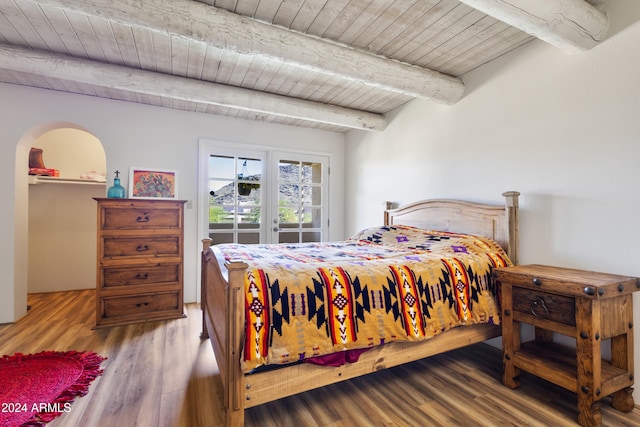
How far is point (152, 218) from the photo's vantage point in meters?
3.03

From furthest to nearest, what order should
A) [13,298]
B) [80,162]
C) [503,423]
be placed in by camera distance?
1. [80,162]
2. [13,298]
3. [503,423]

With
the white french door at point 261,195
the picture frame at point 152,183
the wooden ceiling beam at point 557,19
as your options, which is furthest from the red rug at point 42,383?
the wooden ceiling beam at point 557,19

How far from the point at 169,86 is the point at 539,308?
11.1 feet

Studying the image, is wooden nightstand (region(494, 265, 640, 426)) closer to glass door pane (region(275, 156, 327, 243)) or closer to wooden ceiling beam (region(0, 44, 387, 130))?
wooden ceiling beam (region(0, 44, 387, 130))

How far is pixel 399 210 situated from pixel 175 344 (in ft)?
8.37

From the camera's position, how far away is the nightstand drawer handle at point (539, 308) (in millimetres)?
1685

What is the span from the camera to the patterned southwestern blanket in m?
1.37

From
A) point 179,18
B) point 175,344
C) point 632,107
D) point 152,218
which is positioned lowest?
point 175,344

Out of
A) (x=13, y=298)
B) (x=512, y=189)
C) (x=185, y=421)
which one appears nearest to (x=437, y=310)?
(x=512, y=189)

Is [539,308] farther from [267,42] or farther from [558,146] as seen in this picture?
[267,42]

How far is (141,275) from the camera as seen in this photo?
2.96 meters

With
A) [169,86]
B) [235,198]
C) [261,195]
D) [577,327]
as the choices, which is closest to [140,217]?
[235,198]

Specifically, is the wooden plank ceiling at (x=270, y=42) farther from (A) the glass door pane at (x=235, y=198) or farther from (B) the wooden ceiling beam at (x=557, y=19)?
(A) the glass door pane at (x=235, y=198)

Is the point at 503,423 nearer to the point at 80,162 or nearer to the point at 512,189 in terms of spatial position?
the point at 512,189
